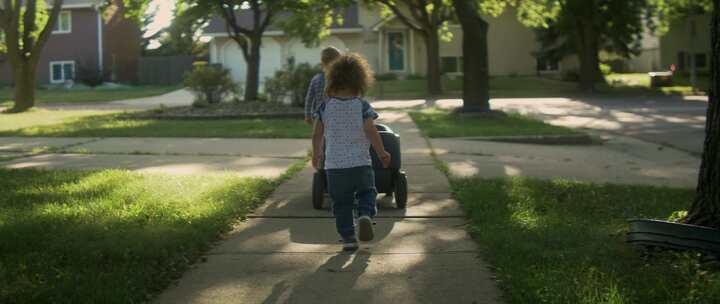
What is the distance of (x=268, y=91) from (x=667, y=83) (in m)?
23.1

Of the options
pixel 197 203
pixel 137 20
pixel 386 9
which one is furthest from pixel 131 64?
pixel 197 203

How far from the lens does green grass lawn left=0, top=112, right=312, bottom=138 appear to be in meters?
16.4

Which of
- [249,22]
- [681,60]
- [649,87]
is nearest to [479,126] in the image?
[649,87]

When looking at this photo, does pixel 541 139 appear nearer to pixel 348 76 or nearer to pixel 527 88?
pixel 348 76

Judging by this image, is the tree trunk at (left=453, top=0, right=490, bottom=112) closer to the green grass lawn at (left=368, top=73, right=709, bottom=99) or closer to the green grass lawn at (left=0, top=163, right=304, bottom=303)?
the green grass lawn at (left=0, top=163, right=304, bottom=303)

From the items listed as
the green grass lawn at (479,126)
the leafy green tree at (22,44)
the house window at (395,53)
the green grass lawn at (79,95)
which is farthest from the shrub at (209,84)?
the house window at (395,53)

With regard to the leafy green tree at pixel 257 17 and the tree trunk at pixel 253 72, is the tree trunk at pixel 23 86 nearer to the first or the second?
the leafy green tree at pixel 257 17

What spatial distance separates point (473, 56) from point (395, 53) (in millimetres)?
27103

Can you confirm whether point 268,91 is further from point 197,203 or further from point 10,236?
point 10,236

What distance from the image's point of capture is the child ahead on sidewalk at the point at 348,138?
636 cm

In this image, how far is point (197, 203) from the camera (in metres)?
8.06

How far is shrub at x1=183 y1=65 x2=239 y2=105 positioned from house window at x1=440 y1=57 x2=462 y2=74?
992 inches

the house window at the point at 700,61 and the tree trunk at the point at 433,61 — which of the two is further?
the house window at the point at 700,61

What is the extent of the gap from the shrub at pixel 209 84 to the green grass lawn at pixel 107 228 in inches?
563
